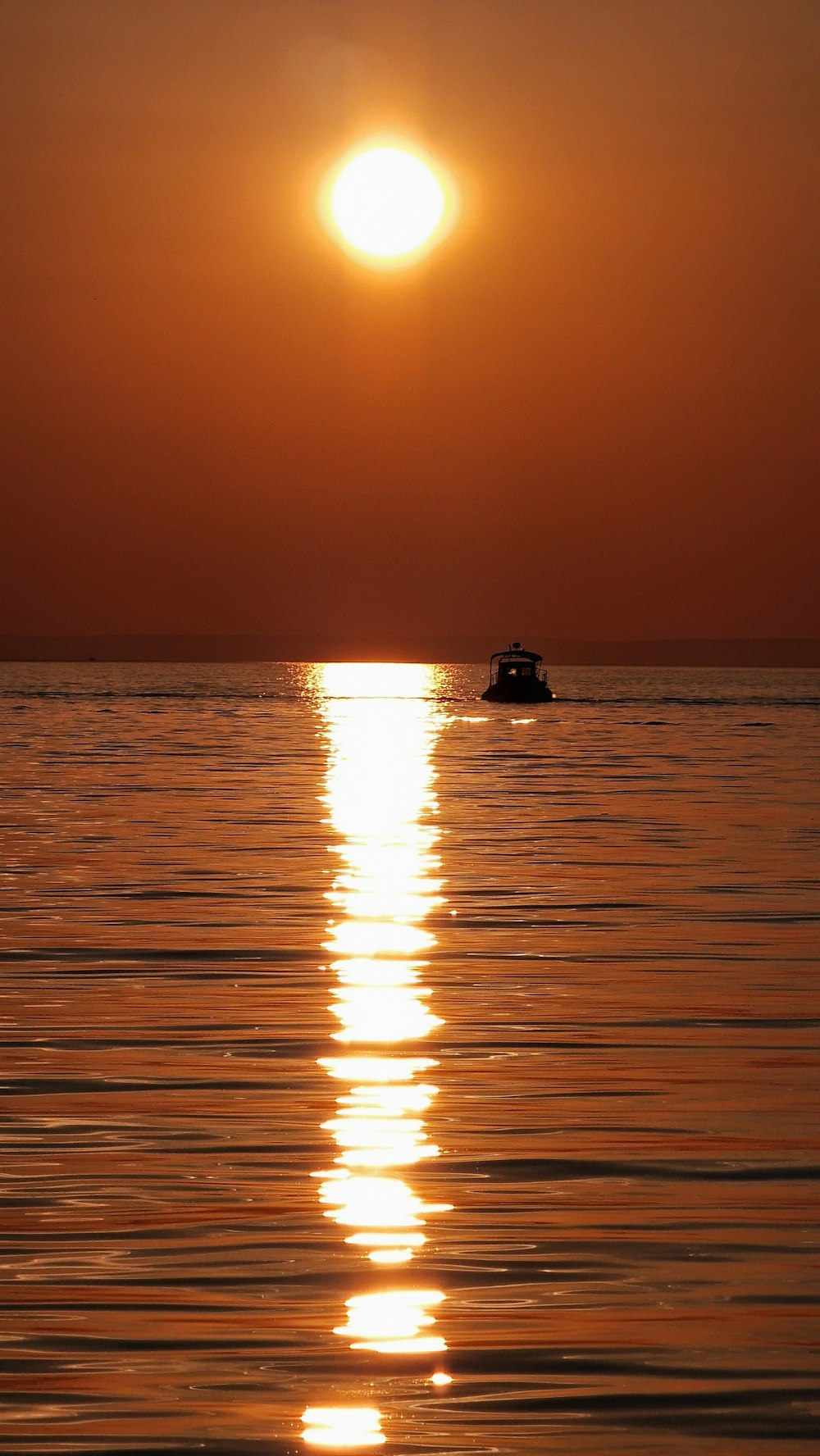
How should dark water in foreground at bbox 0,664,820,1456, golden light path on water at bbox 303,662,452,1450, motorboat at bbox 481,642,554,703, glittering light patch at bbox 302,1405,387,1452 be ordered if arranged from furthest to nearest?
motorboat at bbox 481,642,554,703, golden light path on water at bbox 303,662,452,1450, dark water in foreground at bbox 0,664,820,1456, glittering light patch at bbox 302,1405,387,1452

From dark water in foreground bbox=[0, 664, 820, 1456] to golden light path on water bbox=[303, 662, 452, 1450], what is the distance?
0.03 metres

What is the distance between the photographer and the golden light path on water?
8430 millimetres

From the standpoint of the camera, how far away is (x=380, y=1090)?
44.1 feet

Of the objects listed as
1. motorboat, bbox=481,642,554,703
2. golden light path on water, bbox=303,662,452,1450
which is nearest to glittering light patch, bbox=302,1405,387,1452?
golden light path on water, bbox=303,662,452,1450

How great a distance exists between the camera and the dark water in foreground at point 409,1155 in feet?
25.4

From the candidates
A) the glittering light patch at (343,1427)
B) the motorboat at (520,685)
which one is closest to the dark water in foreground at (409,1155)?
the glittering light patch at (343,1427)

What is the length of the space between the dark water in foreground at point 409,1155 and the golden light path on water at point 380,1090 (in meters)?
0.03

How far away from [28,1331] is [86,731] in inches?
3271

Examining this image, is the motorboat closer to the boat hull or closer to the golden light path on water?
the boat hull

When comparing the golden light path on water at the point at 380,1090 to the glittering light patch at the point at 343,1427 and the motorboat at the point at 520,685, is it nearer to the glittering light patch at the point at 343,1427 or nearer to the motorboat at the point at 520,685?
the glittering light patch at the point at 343,1427

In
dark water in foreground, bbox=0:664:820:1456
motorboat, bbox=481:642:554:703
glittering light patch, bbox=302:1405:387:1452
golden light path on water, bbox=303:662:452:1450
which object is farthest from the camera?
motorboat, bbox=481:642:554:703

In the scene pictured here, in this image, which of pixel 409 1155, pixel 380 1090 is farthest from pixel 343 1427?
pixel 380 1090

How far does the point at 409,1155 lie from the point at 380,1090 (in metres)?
1.88

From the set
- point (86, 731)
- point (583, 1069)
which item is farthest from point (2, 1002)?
point (86, 731)
